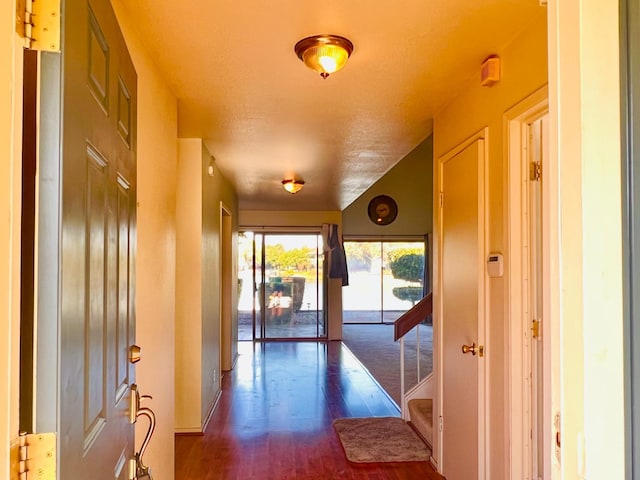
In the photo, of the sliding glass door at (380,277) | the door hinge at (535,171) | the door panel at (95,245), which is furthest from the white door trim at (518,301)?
the sliding glass door at (380,277)

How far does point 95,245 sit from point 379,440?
3.07m

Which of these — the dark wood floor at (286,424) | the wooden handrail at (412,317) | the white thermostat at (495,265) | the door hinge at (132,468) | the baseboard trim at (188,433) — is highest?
the white thermostat at (495,265)

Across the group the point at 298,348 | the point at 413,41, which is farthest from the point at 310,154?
the point at 298,348

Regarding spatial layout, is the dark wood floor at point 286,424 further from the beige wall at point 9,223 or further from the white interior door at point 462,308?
the beige wall at point 9,223

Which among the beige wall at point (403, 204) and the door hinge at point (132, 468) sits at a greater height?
the beige wall at point (403, 204)

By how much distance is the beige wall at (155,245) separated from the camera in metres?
1.89

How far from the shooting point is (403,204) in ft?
34.0

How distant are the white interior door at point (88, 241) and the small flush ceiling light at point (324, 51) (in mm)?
820

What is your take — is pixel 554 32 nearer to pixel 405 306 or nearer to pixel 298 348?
pixel 298 348

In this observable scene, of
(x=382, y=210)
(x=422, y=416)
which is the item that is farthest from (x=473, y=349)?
(x=382, y=210)

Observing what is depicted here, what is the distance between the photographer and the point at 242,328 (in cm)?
834

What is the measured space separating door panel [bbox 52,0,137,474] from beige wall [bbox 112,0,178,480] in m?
0.50

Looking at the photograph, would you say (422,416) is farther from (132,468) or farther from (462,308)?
(132,468)

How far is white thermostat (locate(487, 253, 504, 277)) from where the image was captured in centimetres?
210
